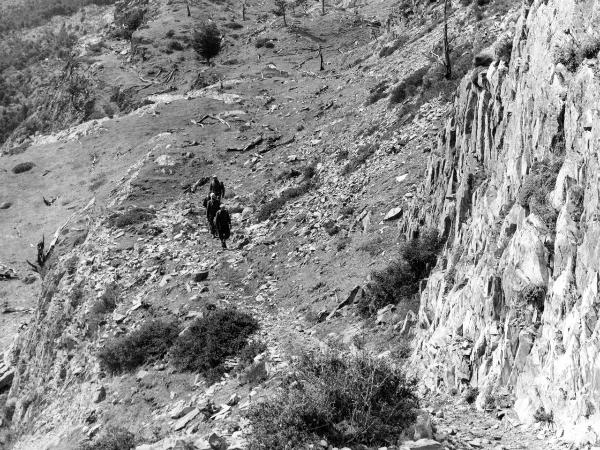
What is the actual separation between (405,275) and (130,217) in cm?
1976

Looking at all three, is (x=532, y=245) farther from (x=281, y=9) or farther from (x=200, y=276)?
(x=281, y=9)

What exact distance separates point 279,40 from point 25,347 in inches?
2207

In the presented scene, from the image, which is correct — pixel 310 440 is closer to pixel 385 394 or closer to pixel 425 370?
pixel 385 394

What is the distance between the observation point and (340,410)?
464 inches

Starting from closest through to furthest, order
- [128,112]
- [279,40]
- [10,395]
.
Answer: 1. [10,395]
2. [128,112]
3. [279,40]

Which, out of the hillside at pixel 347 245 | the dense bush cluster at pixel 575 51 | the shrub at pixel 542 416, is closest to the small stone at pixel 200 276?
the hillside at pixel 347 245

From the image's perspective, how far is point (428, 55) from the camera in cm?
4181

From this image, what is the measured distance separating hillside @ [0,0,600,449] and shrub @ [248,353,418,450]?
7.5 inches

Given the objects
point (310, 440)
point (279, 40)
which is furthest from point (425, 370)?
point (279, 40)

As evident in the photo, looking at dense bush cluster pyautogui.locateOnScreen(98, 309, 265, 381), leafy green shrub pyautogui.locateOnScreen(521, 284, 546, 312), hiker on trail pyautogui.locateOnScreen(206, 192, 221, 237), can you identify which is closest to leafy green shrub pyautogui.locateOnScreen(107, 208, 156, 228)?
hiker on trail pyautogui.locateOnScreen(206, 192, 221, 237)

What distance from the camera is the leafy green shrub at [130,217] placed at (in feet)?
116

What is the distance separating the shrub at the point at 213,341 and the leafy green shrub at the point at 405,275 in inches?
176

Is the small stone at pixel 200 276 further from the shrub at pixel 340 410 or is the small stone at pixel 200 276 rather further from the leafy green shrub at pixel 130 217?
the shrub at pixel 340 410

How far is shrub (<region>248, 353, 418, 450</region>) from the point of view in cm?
1143
